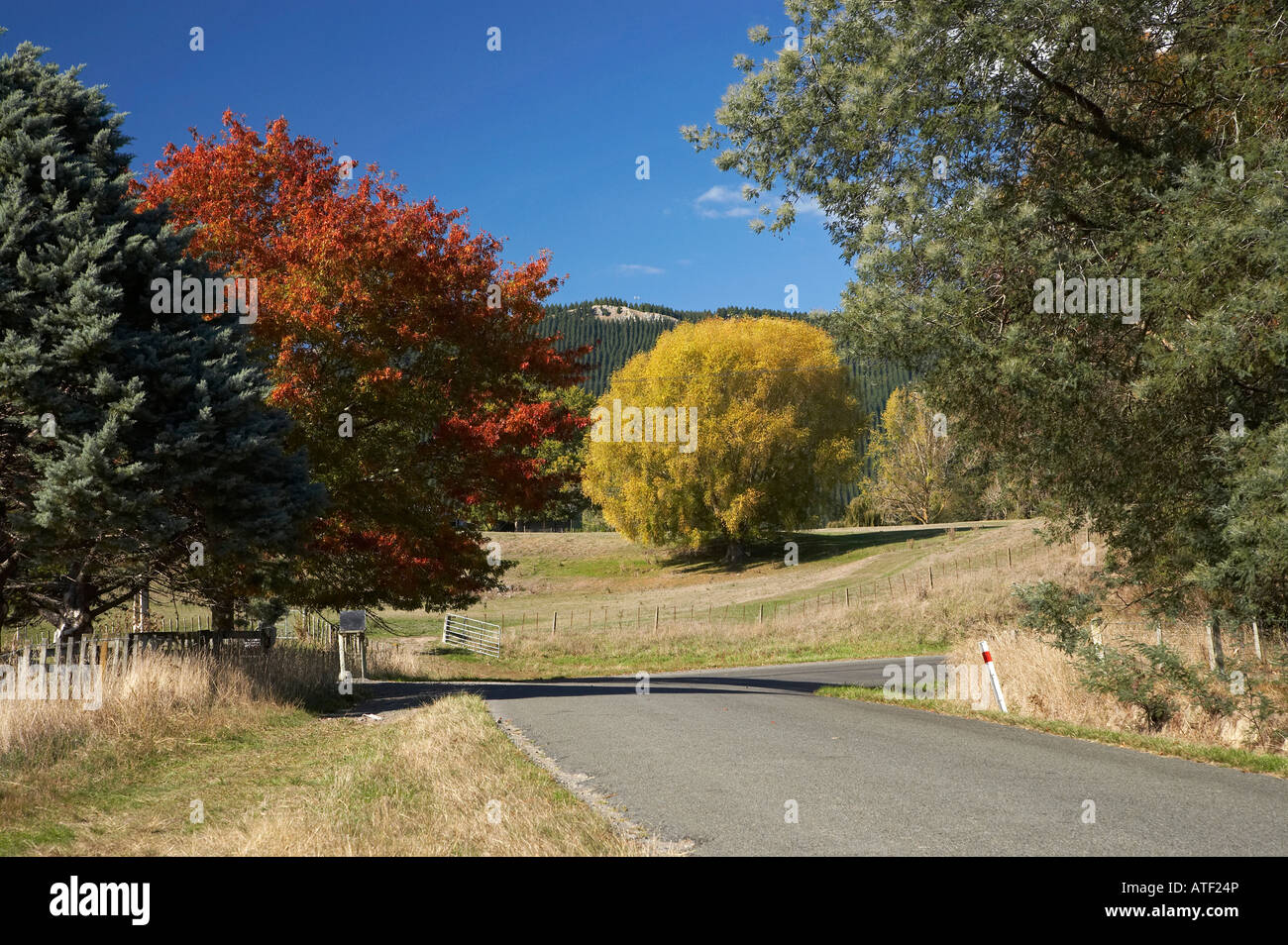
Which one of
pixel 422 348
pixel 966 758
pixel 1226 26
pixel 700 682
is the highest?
pixel 1226 26

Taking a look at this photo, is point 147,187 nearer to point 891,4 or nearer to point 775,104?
point 775,104

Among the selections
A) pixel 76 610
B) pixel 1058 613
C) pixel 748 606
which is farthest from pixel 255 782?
pixel 748 606

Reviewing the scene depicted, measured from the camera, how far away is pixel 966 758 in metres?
9.15

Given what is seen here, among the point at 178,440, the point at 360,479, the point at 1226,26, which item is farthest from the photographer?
the point at 360,479

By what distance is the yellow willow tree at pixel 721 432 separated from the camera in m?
48.8

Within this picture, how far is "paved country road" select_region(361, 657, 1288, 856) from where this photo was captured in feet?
19.7

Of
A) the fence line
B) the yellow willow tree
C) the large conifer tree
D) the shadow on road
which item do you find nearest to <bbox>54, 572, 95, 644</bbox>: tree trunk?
the large conifer tree

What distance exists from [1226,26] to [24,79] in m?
15.3

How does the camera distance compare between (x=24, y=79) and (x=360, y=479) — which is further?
(x=360, y=479)

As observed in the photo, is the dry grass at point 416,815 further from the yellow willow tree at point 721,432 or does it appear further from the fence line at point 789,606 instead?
the yellow willow tree at point 721,432

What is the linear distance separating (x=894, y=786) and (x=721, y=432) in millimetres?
41133

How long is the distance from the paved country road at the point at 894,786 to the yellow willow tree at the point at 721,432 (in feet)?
116
